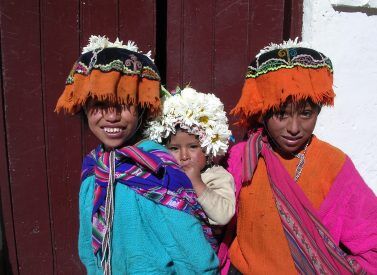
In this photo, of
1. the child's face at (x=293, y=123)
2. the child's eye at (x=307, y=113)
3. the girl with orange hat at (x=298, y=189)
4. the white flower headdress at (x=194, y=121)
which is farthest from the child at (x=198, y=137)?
the child's eye at (x=307, y=113)

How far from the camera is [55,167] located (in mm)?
2336

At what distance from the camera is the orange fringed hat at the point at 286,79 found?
158 centimetres

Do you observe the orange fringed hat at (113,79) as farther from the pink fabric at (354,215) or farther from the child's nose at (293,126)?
the pink fabric at (354,215)

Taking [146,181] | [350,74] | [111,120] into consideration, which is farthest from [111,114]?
[350,74]

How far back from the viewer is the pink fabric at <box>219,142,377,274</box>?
5.41 ft

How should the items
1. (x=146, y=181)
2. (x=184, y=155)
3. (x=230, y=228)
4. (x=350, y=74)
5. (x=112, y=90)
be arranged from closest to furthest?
(x=112, y=90), (x=146, y=181), (x=184, y=155), (x=230, y=228), (x=350, y=74)

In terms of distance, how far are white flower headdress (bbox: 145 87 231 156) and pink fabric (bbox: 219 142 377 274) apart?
0.49 metres

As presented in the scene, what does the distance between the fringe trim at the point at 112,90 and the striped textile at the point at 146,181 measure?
21cm

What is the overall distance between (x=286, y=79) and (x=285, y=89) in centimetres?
4

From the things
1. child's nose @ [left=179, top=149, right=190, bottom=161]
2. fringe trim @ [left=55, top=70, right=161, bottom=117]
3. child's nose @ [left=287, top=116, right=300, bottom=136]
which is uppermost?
fringe trim @ [left=55, top=70, right=161, bottom=117]

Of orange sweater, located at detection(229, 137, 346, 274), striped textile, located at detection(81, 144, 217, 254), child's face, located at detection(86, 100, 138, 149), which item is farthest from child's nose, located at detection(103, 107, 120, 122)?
orange sweater, located at detection(229, 137, 346, 274)

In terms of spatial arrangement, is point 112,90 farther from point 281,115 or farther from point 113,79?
point 281,115

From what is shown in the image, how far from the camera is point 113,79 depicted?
150cm

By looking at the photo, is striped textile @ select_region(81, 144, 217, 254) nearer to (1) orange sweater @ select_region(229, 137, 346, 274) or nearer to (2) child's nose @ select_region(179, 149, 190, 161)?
(2) child's nose @ select_region(179, 149, 190, 161)
